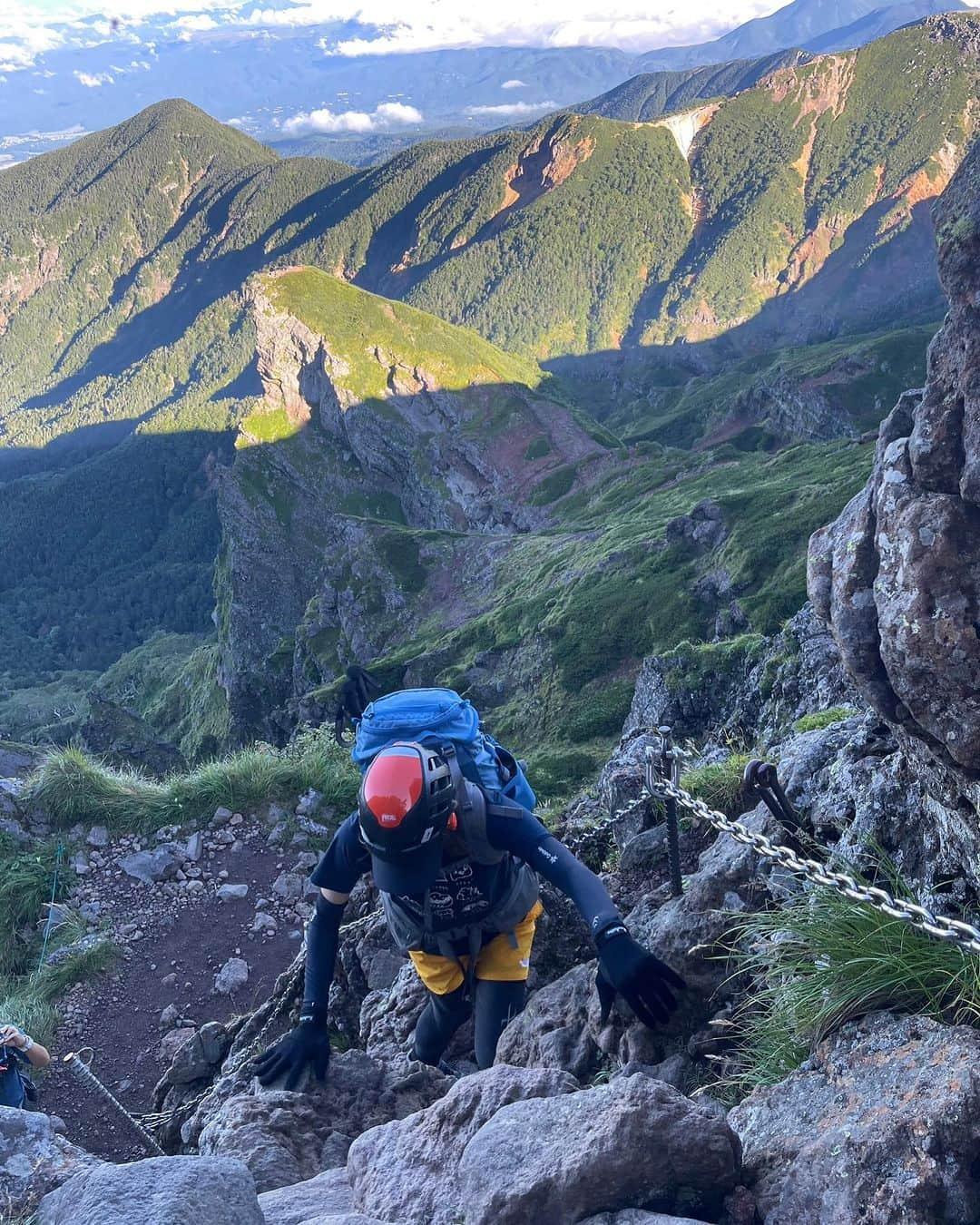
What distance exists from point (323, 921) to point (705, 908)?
7.84 ft

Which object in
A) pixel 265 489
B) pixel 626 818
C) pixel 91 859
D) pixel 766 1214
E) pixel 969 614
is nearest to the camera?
pixel 766 1214

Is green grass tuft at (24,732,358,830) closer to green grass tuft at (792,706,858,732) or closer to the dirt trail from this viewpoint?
the dirt trail

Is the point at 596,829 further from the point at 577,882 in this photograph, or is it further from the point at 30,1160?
the point at 30,1160

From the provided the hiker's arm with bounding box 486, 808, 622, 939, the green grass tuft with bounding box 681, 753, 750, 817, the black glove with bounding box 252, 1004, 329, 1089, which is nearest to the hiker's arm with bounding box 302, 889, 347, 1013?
the black glove with bounding box 252, 1004, 329, 1089

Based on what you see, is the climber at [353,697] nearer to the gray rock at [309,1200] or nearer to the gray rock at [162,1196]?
the gray rock at [309,1200]

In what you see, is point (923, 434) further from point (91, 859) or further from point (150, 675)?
point (150, 675)

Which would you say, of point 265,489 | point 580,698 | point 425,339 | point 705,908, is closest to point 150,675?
point 265,489

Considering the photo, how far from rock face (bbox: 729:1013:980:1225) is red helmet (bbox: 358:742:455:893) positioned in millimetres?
1953

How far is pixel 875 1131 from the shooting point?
295cm

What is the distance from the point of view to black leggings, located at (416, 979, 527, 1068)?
5727 millimetres

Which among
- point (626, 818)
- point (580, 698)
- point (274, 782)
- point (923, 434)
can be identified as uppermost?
point (923, 434)

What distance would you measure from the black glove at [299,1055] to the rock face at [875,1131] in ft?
8.70

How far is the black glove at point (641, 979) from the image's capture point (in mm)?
4371

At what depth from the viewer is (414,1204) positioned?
11.6 ft
